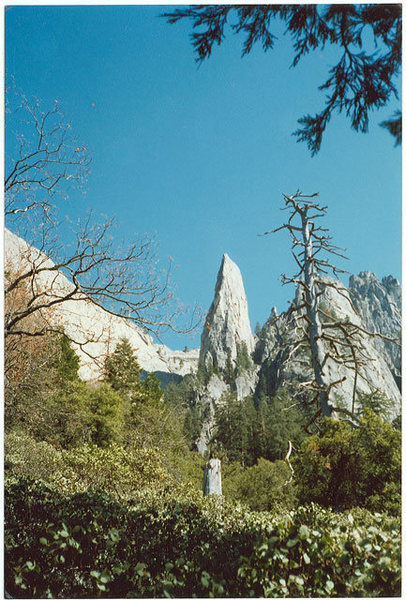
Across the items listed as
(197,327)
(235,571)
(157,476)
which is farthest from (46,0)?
(157,476)

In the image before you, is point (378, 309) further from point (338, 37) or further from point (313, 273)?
point (338, 37)

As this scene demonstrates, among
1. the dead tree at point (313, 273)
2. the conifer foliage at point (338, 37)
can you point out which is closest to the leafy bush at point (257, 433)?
the dead tree at point (313, 273)

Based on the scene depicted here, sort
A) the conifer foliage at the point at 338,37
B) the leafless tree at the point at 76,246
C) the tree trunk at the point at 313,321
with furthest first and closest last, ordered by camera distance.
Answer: the tree trunk at the point at 313,321
the leafless tree at the point at 76,246
the conifer foliage at the point at 338,37

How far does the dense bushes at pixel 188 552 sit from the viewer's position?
1.76 metres

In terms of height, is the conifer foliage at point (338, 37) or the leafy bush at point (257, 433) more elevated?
the conifer foliage at point (338, 37)

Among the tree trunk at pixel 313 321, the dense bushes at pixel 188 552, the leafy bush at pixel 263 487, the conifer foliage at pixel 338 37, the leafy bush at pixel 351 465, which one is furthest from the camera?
the leafy bush at pixel 263 487

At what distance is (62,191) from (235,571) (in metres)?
3.73

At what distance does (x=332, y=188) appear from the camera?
12.4 ft

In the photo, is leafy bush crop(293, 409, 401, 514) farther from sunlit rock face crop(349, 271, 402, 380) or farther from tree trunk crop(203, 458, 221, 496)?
tree trunk crop(203, 458, 221, 496)

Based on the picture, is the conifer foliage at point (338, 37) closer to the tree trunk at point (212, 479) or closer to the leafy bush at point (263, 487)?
the tree trunk at point (212, 479)

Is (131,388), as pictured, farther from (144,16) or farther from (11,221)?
(144,16)

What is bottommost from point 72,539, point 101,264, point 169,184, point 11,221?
point 72,539

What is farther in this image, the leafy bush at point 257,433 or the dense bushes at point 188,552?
the leafy bush at point 257,433

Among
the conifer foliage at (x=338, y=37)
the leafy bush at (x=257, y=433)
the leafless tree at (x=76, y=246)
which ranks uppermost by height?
the conifer foliage at (x=338, y=37)
